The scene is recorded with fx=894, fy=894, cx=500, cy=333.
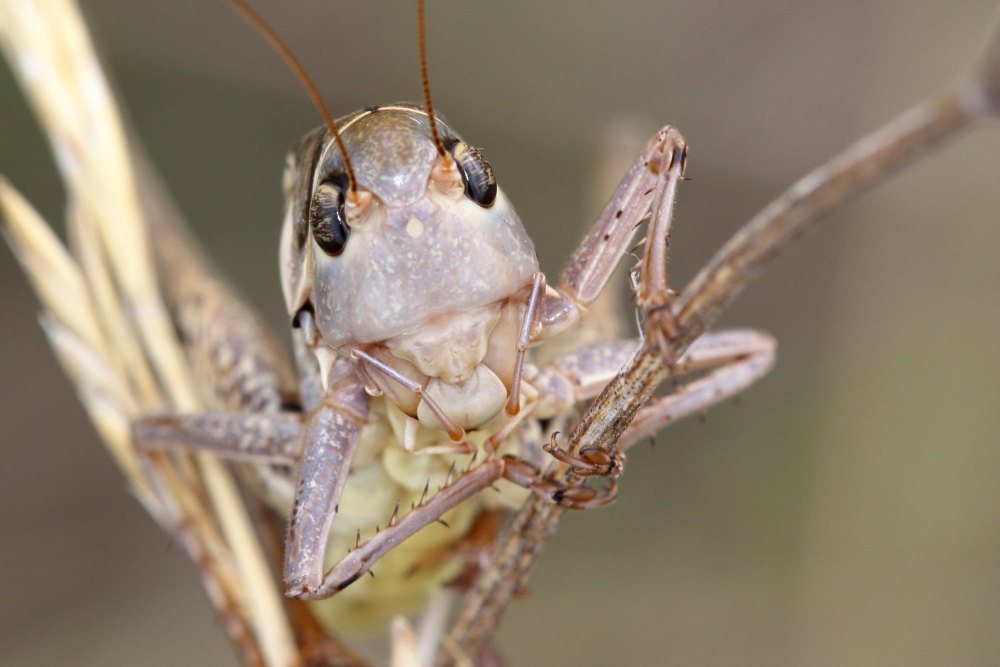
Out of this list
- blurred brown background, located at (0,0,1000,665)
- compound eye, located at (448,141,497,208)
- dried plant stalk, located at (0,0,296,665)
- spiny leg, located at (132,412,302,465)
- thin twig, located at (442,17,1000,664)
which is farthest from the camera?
blurred brown background, located at (0,0,1000,665)

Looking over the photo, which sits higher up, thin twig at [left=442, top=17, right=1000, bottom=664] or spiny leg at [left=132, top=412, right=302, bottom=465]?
thin twig at [left=442, top=17, right=1000, bottom=664]

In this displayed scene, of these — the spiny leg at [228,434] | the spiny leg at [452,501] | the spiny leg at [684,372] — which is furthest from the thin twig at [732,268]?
the spiny leg at [228,434]

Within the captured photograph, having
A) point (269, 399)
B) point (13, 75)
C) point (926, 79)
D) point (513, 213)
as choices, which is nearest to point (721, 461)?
point (926, 79)

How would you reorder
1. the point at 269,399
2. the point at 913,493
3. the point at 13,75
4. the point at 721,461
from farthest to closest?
the point at 13,75 < the point at 721,461 < the point at 913,493 < the point at 269,399

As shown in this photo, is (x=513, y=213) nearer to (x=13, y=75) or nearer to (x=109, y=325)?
(x=109, y=325)

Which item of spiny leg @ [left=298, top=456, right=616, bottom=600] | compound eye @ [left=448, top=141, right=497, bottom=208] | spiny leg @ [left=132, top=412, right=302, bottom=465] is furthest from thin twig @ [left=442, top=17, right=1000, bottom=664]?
spiny leg @ [left=132, top=412, right=302, bottom=465]

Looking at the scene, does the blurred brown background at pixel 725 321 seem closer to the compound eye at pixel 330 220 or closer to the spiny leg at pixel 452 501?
the compound eye at pixel 330 220

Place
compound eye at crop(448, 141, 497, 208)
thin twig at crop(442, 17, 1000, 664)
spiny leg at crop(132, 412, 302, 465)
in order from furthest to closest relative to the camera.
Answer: spiny leg at crop(132, 412, 302, 465) → compound eye at crop(448, 141, 497, 208) → thin twig at crop(442, 17, 1000, 664)

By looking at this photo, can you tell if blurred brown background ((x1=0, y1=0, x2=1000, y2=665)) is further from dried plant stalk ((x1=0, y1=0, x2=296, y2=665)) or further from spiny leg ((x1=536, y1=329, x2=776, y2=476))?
dried plant stalk ((x1=0, y1=0, x2=296, y2=665))
